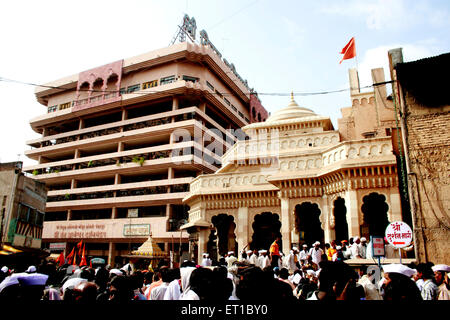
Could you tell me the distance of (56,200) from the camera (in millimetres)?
46531

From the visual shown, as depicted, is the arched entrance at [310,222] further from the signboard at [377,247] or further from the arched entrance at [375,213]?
the signboard at [377,247]

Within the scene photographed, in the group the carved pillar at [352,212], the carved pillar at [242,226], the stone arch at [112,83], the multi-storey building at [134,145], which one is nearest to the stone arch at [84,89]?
the multi-storey building at [134,145]

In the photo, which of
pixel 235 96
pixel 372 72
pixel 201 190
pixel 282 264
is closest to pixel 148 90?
pixel 235 96

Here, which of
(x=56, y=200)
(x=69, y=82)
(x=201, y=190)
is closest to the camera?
(x=201, y=190)

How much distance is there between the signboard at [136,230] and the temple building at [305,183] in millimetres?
12302

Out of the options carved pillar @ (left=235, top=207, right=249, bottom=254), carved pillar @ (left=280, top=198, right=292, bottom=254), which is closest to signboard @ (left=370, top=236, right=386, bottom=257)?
carved pillar @ (left=280, top=198, right=292, bottom=254)

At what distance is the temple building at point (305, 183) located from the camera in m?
17.6

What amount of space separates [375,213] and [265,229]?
8337 millimetres

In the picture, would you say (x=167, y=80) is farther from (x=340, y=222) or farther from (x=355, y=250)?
(x=355, y=250)

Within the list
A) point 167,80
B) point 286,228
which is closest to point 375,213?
point 286,228

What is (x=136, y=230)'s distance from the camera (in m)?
38.9

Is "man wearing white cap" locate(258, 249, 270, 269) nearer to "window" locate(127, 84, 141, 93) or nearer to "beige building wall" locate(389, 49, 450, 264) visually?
"beige building wall" locate(389, 49, 450, 264)
